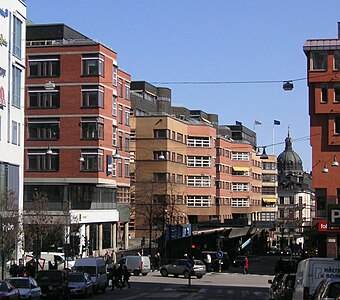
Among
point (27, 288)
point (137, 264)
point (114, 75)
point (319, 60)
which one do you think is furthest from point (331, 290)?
point (114, 75)

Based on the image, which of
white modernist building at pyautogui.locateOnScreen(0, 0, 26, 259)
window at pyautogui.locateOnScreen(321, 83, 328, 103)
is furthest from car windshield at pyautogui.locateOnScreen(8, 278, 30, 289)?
window at pyautogui.locateOnScreen(321, 83, 328, 103)

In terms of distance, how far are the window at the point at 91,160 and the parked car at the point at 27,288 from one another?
36240mm

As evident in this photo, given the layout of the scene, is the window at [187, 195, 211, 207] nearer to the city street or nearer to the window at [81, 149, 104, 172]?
the window at [81, 149, 104, 172]

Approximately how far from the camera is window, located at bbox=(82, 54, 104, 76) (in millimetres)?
73812

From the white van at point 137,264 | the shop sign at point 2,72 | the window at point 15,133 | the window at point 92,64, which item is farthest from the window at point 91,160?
the shop sign at point 2,72

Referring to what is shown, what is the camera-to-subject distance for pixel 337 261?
2622 centimetres

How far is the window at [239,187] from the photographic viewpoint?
423 ft

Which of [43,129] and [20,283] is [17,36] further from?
[20,283]

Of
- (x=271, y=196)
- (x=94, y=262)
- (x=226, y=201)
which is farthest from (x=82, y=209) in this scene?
(x=271, y=196)

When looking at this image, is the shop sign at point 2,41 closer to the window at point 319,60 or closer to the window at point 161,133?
the window at point 319,60

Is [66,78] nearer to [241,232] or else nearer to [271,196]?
[241,232]

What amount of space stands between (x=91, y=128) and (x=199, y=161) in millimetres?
37889

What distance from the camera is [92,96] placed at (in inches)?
2923

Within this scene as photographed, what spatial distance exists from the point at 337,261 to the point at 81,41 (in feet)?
169
